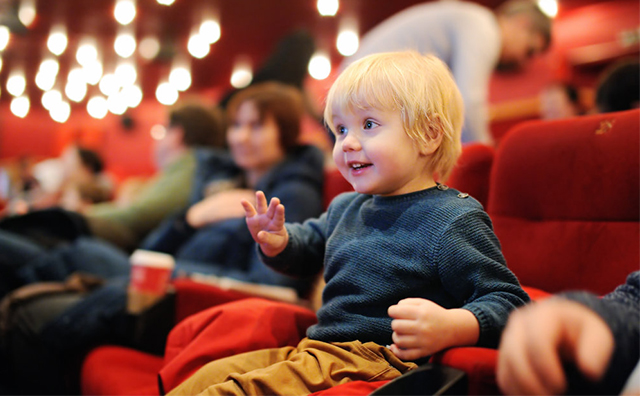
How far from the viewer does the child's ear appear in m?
0.96

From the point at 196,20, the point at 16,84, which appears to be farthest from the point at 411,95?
the point at 16,84

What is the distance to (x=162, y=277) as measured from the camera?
155 centimetres

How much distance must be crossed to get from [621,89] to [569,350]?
4.65 ft

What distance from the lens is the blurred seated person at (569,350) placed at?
562mm

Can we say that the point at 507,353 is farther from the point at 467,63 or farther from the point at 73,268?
the point at 73,268

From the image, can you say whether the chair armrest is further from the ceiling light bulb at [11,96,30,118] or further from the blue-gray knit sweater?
the ceiling light bulb at [11,96,30,118]

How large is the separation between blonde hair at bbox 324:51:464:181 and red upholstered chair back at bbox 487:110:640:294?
12.3 inches

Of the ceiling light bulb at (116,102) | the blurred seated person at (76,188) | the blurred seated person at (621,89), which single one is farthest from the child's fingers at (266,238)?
the ceiling light bulb at (116,102)

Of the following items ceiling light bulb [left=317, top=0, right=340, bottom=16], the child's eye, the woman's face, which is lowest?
the woman's face

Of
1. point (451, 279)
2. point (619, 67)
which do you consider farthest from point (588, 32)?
point (451, 279)

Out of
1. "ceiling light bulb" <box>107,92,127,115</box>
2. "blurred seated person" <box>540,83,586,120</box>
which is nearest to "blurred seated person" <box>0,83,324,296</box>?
"blurred seated person" <box>540,83,586,120</box>

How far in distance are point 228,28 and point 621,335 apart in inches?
262

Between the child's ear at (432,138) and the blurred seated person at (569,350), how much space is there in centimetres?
39

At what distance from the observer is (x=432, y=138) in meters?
0.97
